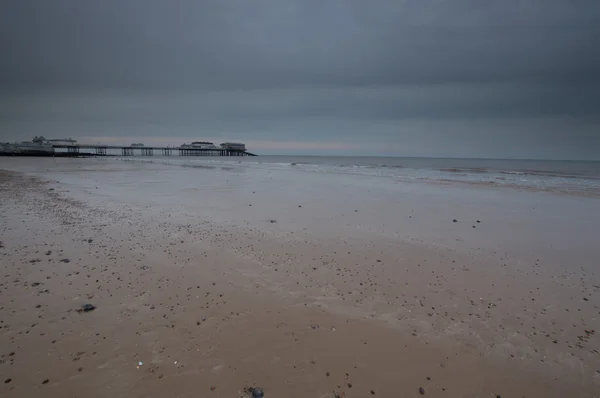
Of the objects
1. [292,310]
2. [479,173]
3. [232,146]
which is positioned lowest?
[292,310]

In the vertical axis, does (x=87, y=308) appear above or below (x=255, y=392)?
above

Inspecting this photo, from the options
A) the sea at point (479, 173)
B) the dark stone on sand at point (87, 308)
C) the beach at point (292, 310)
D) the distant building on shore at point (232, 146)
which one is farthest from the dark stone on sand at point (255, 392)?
the distant building on shore at point (232, 146)

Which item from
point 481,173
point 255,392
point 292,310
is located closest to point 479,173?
point 481,173

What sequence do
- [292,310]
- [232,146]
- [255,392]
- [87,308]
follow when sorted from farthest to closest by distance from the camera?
[232,146] < [292,310] < [87,308] < [255,392]

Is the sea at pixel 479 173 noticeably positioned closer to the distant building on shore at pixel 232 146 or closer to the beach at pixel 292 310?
the beach at pixel 292 310

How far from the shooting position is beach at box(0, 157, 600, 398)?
3.82 m

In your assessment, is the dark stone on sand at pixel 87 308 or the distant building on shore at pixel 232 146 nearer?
the dark stone on sand at pixel 87 308

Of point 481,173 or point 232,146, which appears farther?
point 232,146

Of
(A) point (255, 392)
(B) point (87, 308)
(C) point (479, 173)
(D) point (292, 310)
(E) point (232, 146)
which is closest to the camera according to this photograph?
(A) point (255, 392)

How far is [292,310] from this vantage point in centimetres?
535

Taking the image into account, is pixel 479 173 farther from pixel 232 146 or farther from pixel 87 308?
pixel 232 146

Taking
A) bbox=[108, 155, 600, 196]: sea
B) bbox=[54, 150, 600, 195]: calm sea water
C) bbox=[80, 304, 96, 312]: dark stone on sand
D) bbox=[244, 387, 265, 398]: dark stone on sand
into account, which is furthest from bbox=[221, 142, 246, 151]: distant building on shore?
bbox=[244, 387, 265, 398]: dark stone on sand

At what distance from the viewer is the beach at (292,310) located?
3816mm

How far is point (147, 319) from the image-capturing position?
4871 millimetres
